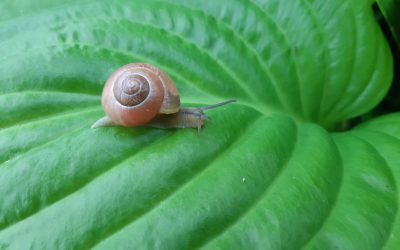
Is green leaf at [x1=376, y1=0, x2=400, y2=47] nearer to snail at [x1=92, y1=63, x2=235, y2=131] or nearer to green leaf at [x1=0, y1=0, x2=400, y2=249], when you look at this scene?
green leaf at [x1=0, y1=0, x2=400, y2=249]

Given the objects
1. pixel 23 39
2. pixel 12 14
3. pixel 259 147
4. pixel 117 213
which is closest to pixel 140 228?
pixel 117 213

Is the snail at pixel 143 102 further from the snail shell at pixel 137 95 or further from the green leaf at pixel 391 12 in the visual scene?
the green leaf at pixel 391 12

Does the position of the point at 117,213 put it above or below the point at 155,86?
below

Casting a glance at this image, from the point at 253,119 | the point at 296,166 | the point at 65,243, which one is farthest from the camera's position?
the point at 253,119

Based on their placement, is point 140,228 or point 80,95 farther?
point 80,95

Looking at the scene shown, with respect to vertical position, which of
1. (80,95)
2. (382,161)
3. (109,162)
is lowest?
(382,161)

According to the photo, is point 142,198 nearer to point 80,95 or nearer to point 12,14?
point 80,95
